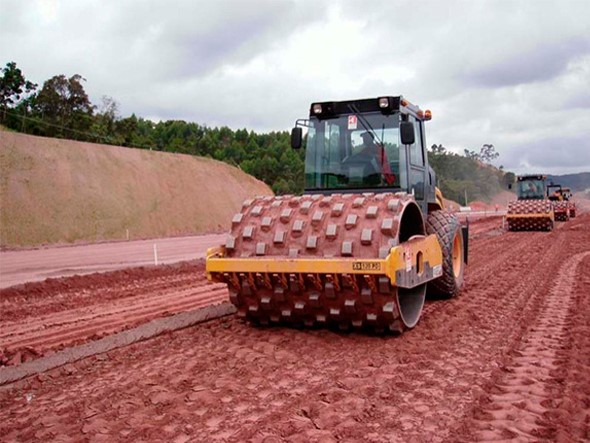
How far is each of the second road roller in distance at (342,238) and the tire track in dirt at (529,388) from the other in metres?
1.28

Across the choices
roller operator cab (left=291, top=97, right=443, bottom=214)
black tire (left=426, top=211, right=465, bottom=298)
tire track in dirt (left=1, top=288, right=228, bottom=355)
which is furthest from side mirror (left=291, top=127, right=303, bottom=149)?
tire track in dirt (left=1, top=288, right=228, bottom=355)

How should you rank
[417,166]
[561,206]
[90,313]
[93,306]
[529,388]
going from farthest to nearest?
[561,206]
[93,306]
[90,313]
[417,166]
[529,388]

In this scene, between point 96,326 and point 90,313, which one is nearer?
point 96,326

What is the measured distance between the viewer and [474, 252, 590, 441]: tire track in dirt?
4.12 m

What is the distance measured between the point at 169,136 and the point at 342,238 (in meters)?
70.3

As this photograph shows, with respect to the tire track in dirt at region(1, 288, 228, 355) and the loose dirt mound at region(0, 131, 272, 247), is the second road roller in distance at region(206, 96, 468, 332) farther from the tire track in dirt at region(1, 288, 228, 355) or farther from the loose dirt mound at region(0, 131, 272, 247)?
the loose dirt mound at region(0, 131, 272, 247)

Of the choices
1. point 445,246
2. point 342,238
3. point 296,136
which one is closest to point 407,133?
point 296,136

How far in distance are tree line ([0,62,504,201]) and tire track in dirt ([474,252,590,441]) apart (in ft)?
47.0

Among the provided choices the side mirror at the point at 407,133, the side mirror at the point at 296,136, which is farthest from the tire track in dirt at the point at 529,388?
the side mirror at the point at 296,136

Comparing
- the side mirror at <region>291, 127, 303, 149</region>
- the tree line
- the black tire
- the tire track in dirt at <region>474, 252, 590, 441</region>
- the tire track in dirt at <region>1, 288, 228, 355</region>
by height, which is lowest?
the tire track in dirt at <region>474, 252, 590, 441</region>

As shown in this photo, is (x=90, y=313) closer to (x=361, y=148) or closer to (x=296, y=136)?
(x=296, y=136)

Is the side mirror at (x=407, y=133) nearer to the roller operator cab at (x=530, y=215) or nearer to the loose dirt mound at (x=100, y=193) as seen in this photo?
the roller operator cab at (x=530, y=215)

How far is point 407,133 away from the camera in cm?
734

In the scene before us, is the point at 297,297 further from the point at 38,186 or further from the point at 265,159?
the point at 265,159
